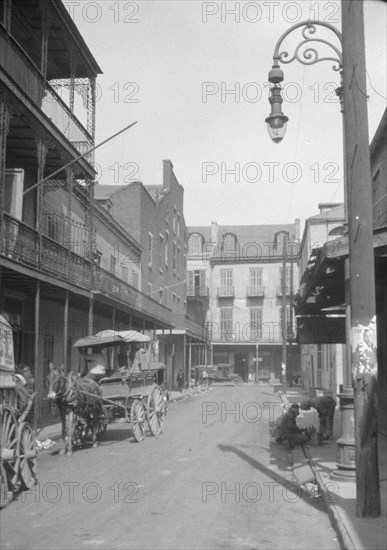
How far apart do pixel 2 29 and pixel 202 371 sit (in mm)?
46892

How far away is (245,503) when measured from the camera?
8.78 metres

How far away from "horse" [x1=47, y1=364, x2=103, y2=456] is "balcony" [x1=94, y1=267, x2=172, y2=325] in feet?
24.1

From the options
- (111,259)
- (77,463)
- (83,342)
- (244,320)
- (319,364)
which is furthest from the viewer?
(244,320)

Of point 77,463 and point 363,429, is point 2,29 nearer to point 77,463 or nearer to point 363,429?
point 77,463

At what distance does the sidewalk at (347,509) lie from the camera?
647cm

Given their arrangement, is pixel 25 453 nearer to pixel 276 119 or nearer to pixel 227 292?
pixel 276 119

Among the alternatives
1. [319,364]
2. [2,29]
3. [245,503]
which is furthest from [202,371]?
[245,503]

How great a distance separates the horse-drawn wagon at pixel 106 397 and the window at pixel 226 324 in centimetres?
5078

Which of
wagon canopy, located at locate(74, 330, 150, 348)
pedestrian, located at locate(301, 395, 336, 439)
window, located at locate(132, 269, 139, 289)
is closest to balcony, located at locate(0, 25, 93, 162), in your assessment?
wagon canopy, located at locate(74, 330, 150, 348)

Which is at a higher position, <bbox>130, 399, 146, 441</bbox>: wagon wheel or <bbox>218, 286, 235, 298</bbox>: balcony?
<bbox>218, 286, 235, 298</bbox>: balcony

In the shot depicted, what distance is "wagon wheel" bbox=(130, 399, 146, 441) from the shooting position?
15.1m

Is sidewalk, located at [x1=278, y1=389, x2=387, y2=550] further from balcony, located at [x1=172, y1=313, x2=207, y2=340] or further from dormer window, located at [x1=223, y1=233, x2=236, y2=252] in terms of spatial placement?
dormer window, located at [x1=223, y1=233, x2=236, y2=252]

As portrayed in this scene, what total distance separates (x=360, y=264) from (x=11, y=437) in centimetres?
482

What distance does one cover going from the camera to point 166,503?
861 cm
